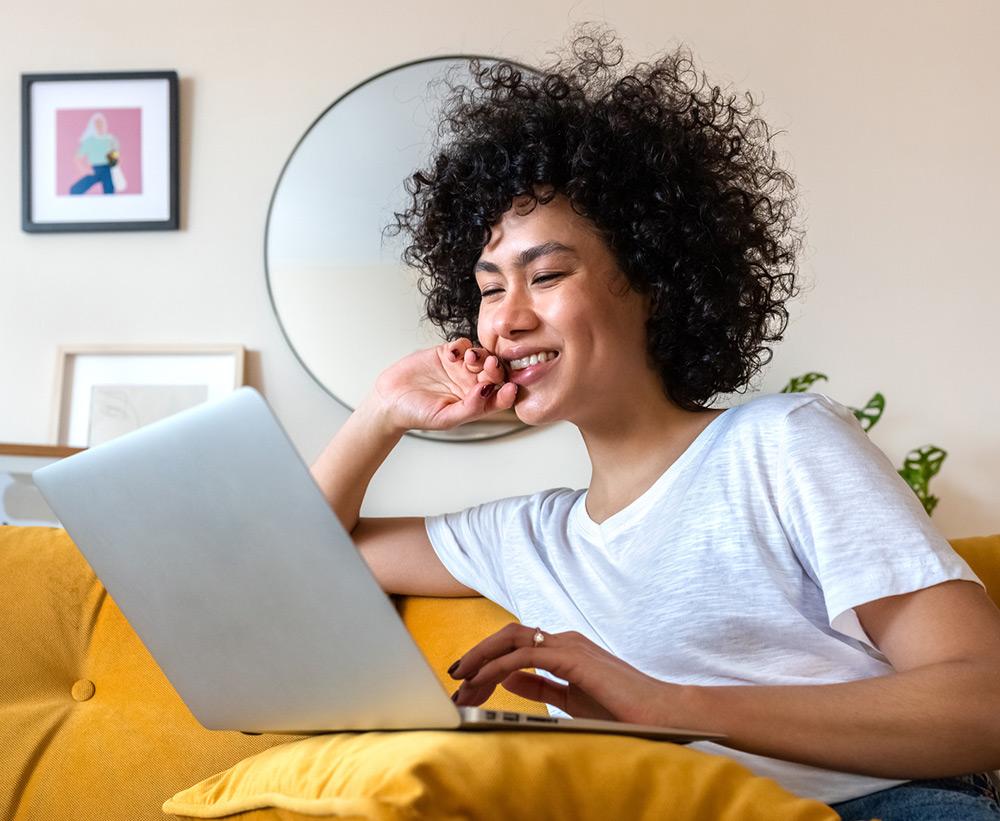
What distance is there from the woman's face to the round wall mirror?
32.9 inches

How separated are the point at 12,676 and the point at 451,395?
0.68 metres

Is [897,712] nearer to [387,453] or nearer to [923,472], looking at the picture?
[387,453]

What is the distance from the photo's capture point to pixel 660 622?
1253 millimetres

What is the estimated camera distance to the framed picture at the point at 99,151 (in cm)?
236

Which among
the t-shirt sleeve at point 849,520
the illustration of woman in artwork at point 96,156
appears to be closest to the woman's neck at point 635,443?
the t-shirt sleeve at point 849,520

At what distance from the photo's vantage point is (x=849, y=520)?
111cm

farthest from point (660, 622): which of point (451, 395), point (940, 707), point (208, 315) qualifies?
point (208, 315)

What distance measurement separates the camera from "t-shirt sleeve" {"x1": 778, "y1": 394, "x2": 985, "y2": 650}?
41.9 inches

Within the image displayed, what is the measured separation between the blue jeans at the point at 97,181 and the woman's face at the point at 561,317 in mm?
1231

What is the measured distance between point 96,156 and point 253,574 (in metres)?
1.82

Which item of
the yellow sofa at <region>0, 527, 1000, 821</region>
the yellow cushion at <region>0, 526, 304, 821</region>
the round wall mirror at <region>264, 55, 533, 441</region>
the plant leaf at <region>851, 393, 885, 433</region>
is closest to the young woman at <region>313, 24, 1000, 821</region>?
the yellow sofa at <region>0, 527, 1000, 821</region>

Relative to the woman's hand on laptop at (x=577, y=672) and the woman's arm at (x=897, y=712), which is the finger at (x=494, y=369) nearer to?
the woman's hand on laptop at (x=577, y=672)

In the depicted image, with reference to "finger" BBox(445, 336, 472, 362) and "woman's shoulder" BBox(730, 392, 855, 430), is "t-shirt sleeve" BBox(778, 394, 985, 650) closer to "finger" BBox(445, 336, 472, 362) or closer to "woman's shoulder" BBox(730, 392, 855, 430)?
"woman's shoulder" BBox(730, 392, 855, 430)

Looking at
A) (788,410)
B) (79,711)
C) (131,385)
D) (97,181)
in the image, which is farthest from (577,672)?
(97,181)
